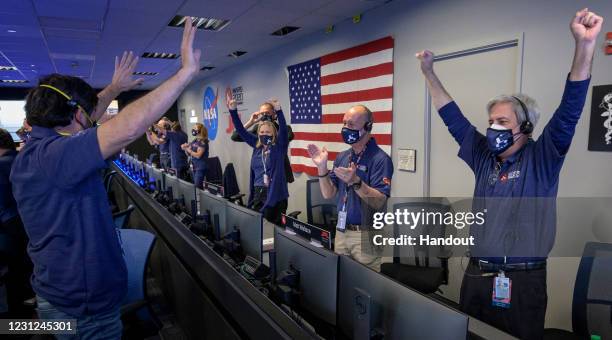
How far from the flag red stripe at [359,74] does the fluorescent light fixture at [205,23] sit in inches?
56.8

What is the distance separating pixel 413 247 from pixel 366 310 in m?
2.02

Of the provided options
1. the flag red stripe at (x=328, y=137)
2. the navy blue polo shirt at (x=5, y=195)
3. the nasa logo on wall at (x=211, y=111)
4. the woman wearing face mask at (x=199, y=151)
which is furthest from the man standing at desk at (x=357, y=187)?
the nasa logo on wall at (x=211, y=111)

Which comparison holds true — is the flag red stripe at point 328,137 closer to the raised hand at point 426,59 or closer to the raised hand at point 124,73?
the raised hand at point 426,59

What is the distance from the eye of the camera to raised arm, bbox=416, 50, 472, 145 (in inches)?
74.0

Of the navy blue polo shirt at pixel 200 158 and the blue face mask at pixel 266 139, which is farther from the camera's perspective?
the navy blue polo shirt at pixel 200 158

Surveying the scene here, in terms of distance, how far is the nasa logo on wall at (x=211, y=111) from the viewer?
29.0 feet

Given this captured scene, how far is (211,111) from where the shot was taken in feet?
30.0

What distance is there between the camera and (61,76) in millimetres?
1211

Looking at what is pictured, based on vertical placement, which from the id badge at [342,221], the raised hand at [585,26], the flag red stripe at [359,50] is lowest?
the id badge at [342,221]

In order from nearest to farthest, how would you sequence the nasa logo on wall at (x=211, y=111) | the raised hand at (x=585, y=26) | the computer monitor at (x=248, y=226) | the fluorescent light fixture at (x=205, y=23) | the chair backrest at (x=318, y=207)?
1. the raised hand at (x=585, y=26)
2. the computer monitor at (x=248, y=226)
3. the chair backrest at (x=318, y=207)
4. the fluorescent light fixture at (x=205, y=23)
5. the nasa logo on wall at (x=211, y=111)

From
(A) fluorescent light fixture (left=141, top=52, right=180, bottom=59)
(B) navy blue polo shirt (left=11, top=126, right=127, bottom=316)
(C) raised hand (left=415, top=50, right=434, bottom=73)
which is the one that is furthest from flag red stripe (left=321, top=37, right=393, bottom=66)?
(B) navy blue polo shirt (left=11, top=126, right=127, bottom=316)

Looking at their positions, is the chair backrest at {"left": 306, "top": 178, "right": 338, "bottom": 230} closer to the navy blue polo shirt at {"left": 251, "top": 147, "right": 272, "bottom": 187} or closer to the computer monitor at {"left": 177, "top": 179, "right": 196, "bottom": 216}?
the navy blue polo shirt at {"left": 251, "top": 147, "right": 272, "bottom": 187}

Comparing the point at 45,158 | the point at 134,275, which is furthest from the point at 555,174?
the point at 134,275

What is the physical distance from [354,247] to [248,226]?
830mm
